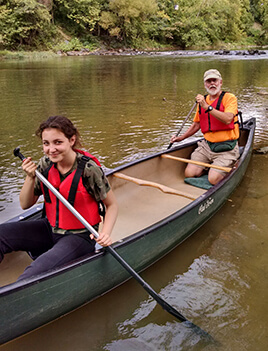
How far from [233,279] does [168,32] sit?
46060 mm

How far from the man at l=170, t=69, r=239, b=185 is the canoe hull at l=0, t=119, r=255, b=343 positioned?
113cm

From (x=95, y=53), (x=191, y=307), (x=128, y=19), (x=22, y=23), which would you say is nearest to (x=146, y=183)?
(x=191, y=307)

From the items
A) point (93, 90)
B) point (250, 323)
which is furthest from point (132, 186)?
point (93, 90)

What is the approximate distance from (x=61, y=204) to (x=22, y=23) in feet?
110

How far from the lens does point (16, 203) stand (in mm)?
4559

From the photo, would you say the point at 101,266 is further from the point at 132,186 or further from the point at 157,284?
the point at 132,186

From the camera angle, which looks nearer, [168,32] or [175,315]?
[175,315]

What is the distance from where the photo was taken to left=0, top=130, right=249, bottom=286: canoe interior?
3.99 meters

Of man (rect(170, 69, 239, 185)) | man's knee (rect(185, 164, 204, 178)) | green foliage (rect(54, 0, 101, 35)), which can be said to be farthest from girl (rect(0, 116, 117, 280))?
green foliage (rect(54, 0, 101, 35))

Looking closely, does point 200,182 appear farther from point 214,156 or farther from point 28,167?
point 28,167

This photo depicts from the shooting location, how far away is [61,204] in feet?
8.23

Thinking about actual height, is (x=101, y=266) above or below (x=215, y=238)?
above

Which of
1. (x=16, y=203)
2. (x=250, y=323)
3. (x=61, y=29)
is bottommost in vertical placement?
(x=250, y=323)

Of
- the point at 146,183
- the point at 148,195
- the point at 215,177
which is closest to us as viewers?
the point at 146,183
